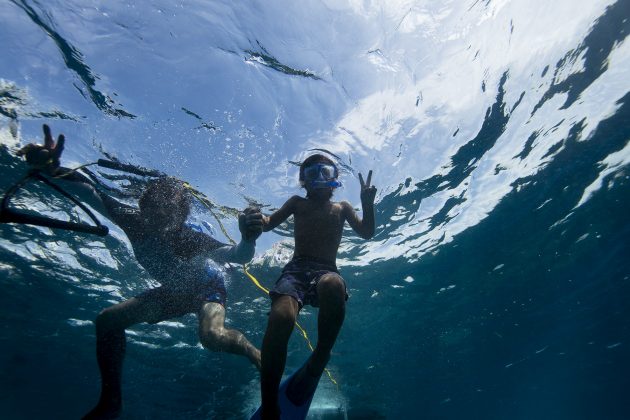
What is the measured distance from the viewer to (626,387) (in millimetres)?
42156

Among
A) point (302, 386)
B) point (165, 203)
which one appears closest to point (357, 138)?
point (165, 203)

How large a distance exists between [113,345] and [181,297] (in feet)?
4.09

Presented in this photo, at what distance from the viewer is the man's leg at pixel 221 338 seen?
4709 mm

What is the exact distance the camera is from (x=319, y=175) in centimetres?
517

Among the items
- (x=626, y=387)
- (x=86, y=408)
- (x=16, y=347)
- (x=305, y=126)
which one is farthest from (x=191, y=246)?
(x=626, y=387)

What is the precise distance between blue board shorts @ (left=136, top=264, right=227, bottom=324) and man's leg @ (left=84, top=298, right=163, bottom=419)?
0.31ft

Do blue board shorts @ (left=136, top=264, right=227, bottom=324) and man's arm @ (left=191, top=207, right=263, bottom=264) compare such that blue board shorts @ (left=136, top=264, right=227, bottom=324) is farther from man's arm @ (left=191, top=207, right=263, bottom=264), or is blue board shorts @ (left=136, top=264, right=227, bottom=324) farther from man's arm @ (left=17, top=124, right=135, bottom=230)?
man's arm @ (left=17, top=124, right=135, bottom=230)

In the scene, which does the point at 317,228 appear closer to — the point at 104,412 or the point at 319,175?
the point at 319,175

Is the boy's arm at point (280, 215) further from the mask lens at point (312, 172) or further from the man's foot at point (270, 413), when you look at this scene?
the man's foot at point (270, 413)

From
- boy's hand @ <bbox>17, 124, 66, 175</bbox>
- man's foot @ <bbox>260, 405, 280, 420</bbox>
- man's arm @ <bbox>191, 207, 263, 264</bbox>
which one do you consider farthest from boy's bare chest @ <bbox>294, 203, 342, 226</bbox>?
boy's hand @ <bbox>17, 124, 66, 175</bbox>

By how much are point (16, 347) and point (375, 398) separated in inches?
1161

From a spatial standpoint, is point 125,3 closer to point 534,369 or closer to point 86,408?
point 534,369

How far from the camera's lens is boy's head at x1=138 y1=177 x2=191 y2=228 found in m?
6.84

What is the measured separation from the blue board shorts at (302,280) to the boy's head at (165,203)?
11.4 feet
